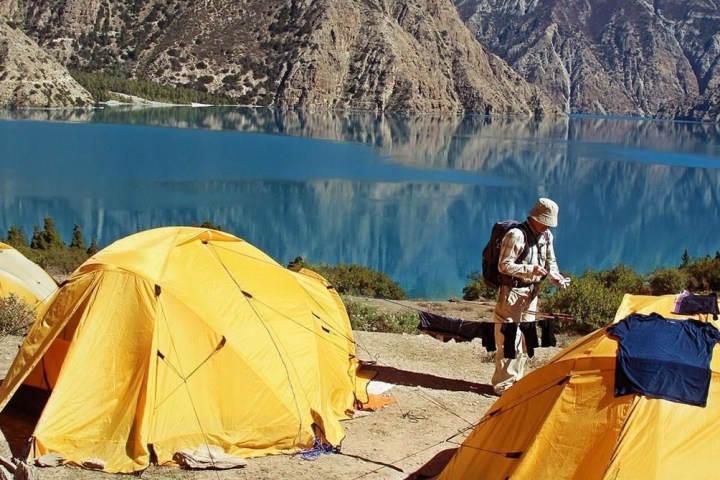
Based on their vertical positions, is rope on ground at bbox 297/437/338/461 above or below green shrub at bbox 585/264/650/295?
above

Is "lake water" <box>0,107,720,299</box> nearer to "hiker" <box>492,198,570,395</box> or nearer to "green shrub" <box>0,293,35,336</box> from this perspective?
"green shrub" <box>0,293,35,336</box>

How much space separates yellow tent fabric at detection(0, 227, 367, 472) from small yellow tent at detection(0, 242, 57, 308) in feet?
16.4

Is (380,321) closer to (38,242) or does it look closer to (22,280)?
(22,280)

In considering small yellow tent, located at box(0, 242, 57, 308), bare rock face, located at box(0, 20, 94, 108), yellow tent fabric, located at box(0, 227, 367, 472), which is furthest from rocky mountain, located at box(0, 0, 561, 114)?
yellow tent fabric, located at box(0, 227, 367, 472)

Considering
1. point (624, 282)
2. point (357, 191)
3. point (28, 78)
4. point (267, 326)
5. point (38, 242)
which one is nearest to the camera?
point (267, 326)

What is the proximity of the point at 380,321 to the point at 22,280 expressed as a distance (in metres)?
6.02

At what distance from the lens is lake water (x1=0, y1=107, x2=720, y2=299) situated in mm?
37625

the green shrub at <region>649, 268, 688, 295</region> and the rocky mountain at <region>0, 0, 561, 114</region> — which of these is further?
the rocky mountain at <region>0, 0, 561, 114</region>

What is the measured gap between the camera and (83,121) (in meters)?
88.4

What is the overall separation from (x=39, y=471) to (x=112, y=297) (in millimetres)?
1678

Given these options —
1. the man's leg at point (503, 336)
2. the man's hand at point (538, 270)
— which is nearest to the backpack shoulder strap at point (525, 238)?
the man's hand at point (538, 270)

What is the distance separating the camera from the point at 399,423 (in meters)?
8.23

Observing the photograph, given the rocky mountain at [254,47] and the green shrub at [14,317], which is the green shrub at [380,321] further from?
the rocky mountain at [254,47]

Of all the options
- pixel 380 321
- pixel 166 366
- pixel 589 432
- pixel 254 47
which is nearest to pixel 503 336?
pixel 589 432
